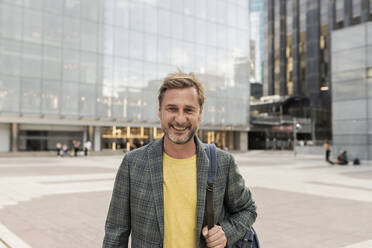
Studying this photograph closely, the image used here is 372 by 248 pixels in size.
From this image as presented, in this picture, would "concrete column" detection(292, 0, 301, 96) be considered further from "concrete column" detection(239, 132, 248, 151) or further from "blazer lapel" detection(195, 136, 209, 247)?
"blazer lapel" detection(195, 136, 209, 247)

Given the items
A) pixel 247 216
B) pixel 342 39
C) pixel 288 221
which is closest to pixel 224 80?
pixel 342 39

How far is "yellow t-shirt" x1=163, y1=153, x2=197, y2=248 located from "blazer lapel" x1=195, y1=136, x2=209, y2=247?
0.11 ft

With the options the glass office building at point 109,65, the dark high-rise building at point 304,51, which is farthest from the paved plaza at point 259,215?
the dark high-rise building at point 304,51

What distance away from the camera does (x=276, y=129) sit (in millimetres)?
58500

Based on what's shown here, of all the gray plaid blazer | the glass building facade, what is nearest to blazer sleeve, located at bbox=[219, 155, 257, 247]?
the gray plaid blazer

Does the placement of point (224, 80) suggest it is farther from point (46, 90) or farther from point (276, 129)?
point (46, 90)

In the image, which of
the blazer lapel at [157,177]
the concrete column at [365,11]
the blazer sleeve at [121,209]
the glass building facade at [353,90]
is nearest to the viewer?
the blazer lapel at [157,177]

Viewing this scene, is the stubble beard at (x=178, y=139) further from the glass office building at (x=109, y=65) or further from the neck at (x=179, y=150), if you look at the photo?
the glass office building at (x=109, y=65)

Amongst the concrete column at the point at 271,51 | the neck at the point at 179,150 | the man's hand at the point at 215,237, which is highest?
the concrete column at the point at 271,51

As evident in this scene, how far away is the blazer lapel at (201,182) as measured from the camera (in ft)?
6.44

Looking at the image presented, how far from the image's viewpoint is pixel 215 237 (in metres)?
1.99

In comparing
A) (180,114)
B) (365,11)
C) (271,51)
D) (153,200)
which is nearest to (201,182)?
(153,200)

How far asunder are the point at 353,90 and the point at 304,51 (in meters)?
47.7

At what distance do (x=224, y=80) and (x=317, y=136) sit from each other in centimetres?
2987
